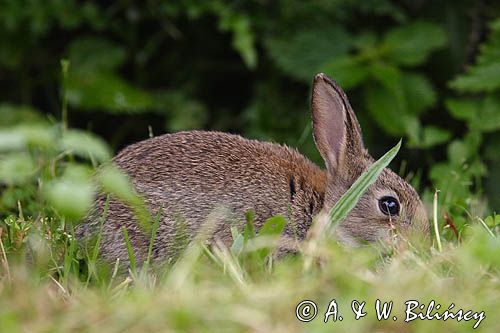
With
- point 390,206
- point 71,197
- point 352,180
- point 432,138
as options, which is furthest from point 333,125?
point 71,197

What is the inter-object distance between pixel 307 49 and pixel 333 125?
7.89 ft

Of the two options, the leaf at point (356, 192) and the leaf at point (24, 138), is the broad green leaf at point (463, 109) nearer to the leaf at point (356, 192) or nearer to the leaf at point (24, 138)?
the leaf at point (356, 192)

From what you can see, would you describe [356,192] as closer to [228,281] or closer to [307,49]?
[228,281]

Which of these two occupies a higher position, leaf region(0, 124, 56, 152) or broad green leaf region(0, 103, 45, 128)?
leaf region(0, 124, 56, 152)

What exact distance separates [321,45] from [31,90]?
2.60 metres

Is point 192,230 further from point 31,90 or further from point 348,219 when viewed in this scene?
point 31,90

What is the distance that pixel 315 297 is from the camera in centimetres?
312

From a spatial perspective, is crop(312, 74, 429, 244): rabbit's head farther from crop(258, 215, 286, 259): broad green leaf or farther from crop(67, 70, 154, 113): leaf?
crop(67, 70, 154, 113): leaf

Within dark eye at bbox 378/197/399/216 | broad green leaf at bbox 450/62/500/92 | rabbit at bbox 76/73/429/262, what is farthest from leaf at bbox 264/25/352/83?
dark eye at bbox 378/197/399/216

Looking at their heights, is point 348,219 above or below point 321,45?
below

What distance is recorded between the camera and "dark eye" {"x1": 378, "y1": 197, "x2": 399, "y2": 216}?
203 inches

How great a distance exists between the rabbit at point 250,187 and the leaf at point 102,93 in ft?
7.76

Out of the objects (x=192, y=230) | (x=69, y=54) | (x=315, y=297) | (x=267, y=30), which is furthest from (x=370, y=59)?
(x=315, y=297)

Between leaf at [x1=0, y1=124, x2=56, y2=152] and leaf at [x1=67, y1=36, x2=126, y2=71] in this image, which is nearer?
leaf at [x1=0, y1=124, x2=56, y2=152]
